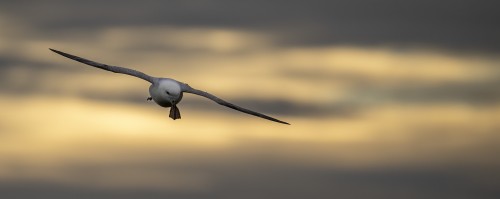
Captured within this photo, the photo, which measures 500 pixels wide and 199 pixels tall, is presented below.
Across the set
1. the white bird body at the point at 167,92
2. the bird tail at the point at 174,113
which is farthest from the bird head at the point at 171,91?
the bird tail at the point at 174,113

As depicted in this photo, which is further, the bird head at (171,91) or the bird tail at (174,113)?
the bird tail at (174,113)

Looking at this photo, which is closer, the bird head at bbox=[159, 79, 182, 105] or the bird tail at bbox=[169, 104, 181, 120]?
the bird head at bbox=[159, 79, 182, 105]

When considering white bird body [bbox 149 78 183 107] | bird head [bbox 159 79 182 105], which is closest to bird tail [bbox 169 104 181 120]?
white bird body [bbox 149 78 183 107]

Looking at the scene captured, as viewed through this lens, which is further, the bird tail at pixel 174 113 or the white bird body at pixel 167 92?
the bird tail at pixel 174 113

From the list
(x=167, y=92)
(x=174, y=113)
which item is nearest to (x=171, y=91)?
(x=167, y=92)

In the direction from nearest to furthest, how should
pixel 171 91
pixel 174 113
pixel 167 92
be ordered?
1. pixel 171 91
2. pixel 167 92
3. pixel 174 113

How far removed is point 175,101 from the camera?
15275 cm

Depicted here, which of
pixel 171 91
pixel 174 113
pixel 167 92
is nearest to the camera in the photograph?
pixel 171 91

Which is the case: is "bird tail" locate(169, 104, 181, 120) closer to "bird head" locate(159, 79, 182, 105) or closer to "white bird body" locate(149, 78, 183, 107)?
"white bird body" locate(149, 78, 183, 107)

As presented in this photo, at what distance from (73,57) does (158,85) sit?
433 cm

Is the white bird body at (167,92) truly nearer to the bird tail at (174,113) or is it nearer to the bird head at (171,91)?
the bird head at (171,91)

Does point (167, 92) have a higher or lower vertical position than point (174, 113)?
higher

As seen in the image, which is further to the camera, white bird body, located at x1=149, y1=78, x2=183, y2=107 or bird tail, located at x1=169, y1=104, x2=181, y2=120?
bird tail, located at x1=169, y1=104, x2=181, y2=120

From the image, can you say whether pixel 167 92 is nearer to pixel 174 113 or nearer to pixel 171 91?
pixel 171 91
